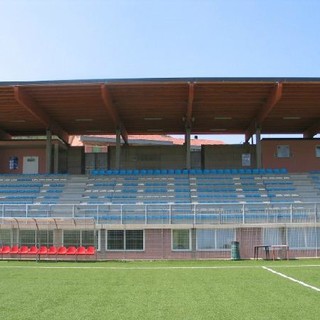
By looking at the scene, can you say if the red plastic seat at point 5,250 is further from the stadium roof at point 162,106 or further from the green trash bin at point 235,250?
the green trash bin at point 235,250

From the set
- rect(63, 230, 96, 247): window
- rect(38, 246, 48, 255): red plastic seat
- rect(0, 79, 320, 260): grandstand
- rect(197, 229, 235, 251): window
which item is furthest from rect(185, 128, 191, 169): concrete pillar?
rect(38, 246, 48, 255): red plastic seat

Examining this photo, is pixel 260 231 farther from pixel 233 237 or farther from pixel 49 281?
pixel 49 281

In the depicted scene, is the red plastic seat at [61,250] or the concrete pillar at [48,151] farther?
the concrete pillar at [48,151]

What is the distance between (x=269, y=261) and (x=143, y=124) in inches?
695

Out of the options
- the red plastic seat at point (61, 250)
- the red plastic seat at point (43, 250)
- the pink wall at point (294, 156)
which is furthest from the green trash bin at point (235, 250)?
the pink wall at point (294, 156)

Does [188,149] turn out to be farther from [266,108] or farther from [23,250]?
[23,250]

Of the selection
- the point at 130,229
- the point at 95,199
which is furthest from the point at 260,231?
the point at 95,199

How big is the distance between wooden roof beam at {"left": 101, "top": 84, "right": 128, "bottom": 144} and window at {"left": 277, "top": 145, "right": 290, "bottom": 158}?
11.6 meters

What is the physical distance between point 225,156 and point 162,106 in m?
7.70

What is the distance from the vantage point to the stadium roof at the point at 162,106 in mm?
27375

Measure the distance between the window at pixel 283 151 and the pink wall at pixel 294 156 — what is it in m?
0.21

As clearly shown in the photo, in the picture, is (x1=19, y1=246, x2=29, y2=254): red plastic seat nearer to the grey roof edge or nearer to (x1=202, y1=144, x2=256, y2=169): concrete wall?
the grey roof edge

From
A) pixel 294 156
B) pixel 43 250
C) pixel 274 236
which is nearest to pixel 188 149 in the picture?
pixel 294 156

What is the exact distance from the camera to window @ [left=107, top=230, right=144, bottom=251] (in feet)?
71.6
